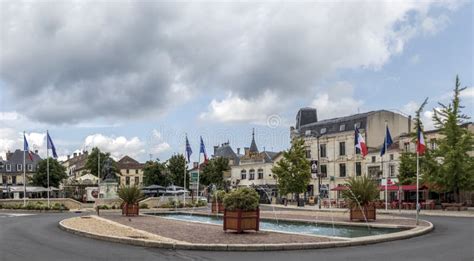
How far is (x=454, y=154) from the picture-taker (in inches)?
1788

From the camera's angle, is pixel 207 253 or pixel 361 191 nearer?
pixel 207 253

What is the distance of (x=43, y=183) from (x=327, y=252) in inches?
3698

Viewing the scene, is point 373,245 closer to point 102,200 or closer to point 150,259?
point 150,259

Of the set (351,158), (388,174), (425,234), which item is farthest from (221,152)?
(425,234)

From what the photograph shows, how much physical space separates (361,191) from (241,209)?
8.97m

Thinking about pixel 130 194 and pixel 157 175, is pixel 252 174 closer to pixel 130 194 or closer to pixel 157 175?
pixel 157 175

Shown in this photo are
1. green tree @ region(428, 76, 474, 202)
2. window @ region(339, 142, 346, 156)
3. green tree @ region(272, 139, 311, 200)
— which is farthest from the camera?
window @ region(339, 142, 346, 156)

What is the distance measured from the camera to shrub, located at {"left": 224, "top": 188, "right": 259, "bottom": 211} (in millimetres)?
19328

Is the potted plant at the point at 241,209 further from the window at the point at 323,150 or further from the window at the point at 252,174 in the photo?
the window at the point at 252,174

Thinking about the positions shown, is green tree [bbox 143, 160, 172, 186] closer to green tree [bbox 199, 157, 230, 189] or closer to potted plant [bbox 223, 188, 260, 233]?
green tree [bbox 199, 157, 230, 189]

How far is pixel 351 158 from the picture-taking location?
75.8 m

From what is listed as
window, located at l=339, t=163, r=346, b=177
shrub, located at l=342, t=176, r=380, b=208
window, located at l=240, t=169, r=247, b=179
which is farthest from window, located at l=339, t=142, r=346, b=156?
shrub, located at l=342, t=176, r=380, b=208

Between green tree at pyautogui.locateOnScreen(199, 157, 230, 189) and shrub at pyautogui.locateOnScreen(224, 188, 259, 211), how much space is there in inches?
2973

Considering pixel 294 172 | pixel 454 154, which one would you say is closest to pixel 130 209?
pixel 454 154
